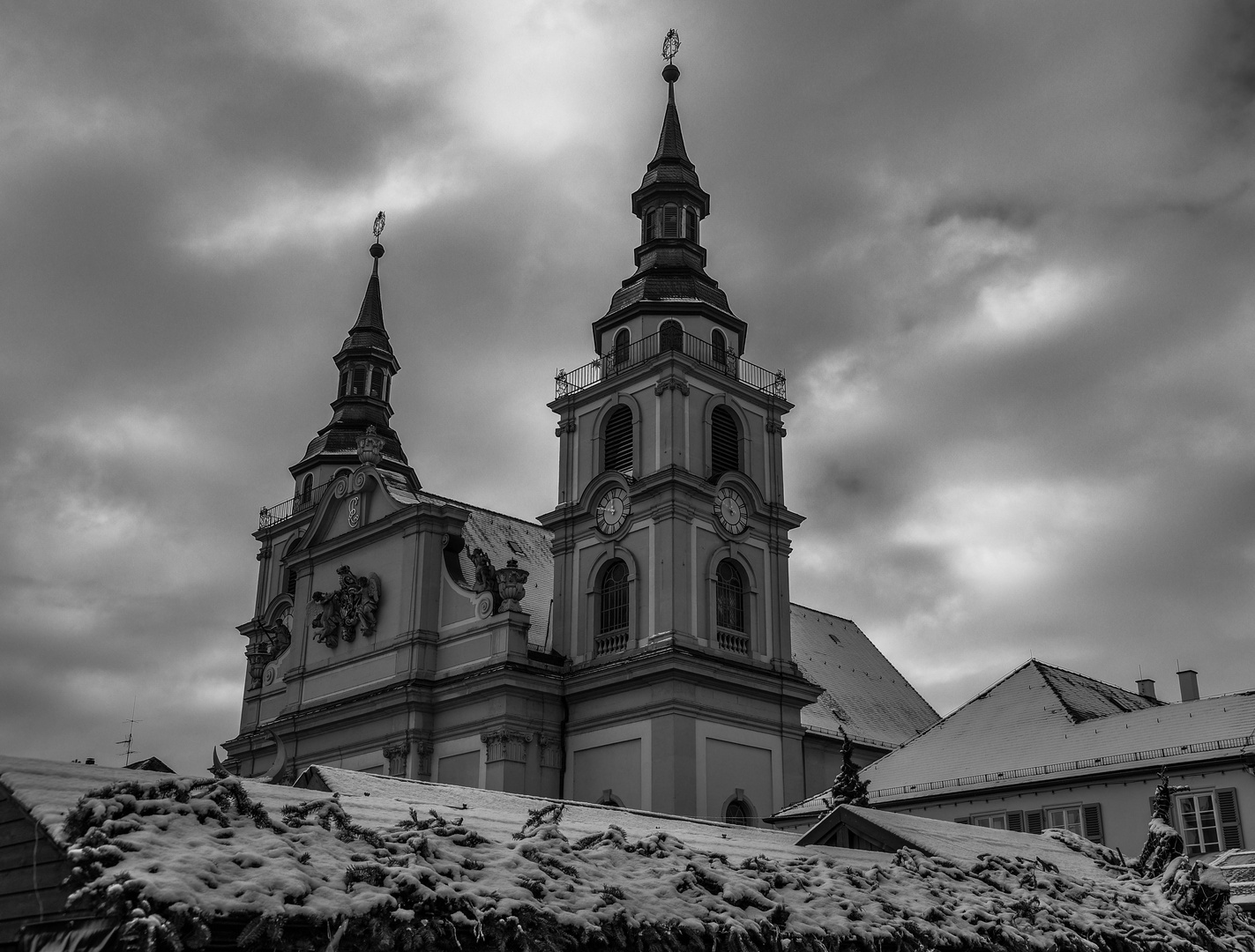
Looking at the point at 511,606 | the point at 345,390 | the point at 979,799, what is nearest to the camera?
the point at 979,799

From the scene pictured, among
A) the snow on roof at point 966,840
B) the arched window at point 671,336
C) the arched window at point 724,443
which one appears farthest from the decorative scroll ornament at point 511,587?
the snow on roof at point 966,840

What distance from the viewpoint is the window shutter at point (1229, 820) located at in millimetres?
27031

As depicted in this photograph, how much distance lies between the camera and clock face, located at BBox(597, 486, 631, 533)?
39781mm

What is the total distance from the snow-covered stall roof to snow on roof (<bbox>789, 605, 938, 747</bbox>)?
30.0 metres

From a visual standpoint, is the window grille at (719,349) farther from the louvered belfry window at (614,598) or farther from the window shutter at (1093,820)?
the window shutter at (1093,820)

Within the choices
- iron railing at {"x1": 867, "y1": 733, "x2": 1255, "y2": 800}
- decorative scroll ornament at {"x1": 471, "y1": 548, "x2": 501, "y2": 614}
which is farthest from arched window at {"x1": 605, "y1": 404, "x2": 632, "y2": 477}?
iron railing at {"x1": 867, "y1": 733, "x2": 1255, "y2": 800}

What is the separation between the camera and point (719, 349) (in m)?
43.0

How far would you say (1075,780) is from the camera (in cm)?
2964

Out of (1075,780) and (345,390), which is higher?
(345,390)

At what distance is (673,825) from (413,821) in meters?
6.08

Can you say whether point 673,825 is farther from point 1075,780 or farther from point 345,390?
point 345,390

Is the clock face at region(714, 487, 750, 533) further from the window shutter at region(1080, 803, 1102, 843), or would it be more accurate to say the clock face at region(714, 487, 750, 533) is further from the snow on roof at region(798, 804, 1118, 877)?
the snow on roof at region(798, 804, 1118, 877)

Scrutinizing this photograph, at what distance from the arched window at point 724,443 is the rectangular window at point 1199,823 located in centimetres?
1699

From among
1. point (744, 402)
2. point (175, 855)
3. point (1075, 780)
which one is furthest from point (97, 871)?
point (744, 402)
